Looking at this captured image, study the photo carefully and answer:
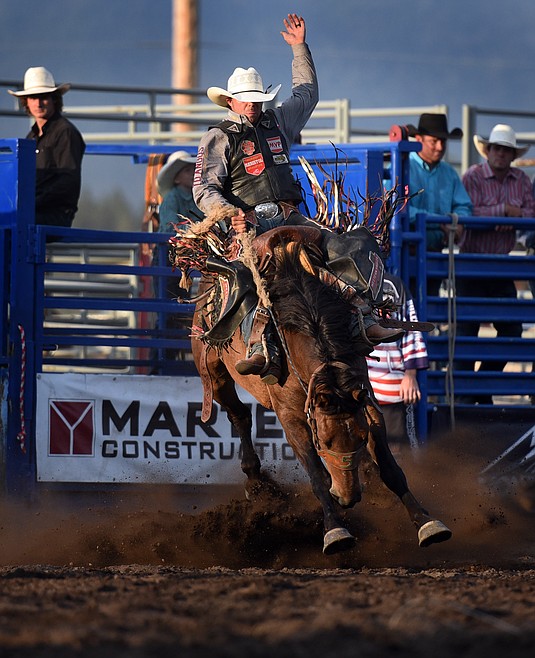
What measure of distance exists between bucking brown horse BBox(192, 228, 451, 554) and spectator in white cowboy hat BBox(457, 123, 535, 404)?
3294mm

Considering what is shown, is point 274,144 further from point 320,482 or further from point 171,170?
point 171,170

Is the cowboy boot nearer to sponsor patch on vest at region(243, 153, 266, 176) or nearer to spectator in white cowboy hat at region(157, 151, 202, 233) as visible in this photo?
sponsor patch on vest at region(243, 153, 266, 176)

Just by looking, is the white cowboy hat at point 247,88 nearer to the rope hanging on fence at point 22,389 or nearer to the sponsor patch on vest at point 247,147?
the sponsor patch on vest at point 247,147

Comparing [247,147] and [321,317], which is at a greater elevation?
[247,147]

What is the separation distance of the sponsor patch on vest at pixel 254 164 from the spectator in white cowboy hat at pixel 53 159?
2208 millimetres

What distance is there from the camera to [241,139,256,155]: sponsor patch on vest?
6.71 m

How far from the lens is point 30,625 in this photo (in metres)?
3.49

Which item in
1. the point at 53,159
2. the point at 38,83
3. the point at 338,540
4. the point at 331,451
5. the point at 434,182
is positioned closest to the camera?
the point at 338,540

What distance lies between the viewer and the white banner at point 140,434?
790 centimetres

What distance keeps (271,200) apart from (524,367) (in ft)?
20.6

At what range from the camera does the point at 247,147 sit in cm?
671

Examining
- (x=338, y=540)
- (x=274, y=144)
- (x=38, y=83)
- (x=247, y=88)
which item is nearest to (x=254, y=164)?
(x=274, y=144)

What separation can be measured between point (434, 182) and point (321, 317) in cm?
355

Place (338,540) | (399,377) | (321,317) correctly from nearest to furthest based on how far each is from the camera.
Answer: (338,540) < (321,317) < (399,377)
